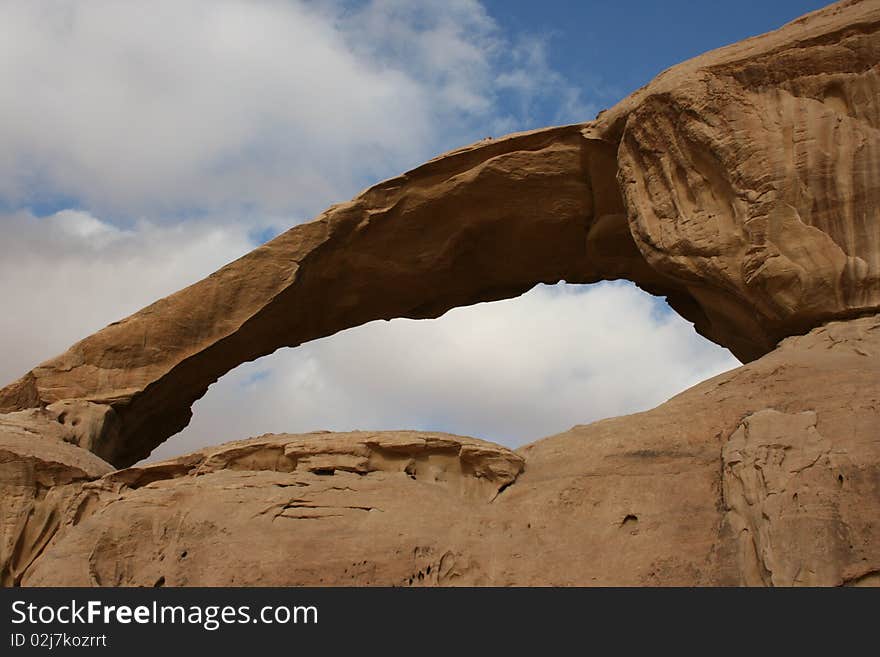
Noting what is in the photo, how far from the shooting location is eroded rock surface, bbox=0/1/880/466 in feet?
31.7

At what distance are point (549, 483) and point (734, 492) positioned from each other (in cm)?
175

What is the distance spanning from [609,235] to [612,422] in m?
3.88

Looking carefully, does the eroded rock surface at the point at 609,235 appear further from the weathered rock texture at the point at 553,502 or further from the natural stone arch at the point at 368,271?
the weathered rock texture at the point at 553,502

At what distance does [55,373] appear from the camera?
13227mm

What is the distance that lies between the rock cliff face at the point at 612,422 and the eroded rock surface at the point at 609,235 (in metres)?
0.03

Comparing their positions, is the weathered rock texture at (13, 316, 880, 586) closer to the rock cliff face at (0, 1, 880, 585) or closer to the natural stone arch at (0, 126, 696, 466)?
the rock cliff face at (0, 1, 880, 585)

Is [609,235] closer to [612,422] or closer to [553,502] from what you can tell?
[612,422]

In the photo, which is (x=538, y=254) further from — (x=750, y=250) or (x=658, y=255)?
(x=750, y=250)

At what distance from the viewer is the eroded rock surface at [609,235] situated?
9.66 meters

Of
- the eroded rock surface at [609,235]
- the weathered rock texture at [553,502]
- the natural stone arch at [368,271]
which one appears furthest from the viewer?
the natural stone arch at [368,271]

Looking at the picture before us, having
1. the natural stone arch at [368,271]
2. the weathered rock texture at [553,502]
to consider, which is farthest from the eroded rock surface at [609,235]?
the weathered rock texture at [553,502]

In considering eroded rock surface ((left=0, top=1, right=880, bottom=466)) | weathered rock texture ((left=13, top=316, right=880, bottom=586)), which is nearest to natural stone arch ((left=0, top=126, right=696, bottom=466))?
eroded rock surface ((left=0, top=1, right=880, bottom=466))

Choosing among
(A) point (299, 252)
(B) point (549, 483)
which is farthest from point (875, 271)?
(A) point (299, 252)

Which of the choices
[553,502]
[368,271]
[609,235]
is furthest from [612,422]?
[368,271]
